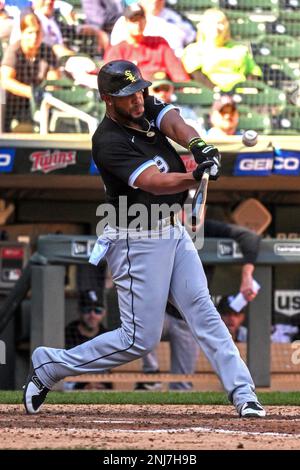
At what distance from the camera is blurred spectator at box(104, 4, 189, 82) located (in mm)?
11352

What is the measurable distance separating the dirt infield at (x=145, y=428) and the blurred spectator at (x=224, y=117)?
5.25 metres

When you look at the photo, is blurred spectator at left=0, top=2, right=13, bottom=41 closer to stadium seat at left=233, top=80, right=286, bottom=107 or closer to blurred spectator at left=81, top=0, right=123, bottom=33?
blurred spectator at left=81, top=0, right=123, bottom=33

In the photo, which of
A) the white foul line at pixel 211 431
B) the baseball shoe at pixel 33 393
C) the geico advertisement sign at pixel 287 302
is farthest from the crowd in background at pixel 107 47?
the white foul line at pixel 211 431

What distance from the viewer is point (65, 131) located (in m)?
11.1

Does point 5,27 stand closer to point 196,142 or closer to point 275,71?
point 275,71

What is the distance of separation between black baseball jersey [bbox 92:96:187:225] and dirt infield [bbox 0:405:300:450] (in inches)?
40.7

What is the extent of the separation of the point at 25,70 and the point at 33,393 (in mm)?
6200

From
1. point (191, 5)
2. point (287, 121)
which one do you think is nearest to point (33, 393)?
point (287, 121)

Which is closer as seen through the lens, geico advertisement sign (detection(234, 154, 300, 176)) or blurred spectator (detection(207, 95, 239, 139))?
geico advertisement sign (detection(234, 154, 300, 176))

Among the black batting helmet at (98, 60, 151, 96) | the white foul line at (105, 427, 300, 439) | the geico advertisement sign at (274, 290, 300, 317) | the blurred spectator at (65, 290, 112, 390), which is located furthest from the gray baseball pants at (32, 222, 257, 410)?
the geico advertisement sign at (274, 290, 300, 317)

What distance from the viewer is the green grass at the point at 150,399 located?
6681 millimetres

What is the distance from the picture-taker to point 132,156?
5.29 meters

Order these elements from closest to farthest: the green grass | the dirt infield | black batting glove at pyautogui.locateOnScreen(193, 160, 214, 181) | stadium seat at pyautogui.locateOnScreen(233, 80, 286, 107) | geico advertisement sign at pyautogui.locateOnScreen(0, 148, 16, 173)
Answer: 1. the dirt infield
2. black batting glove at pyautogui.locateOnScreen(193, 160, 214, 181)
3. the green grass
4. geico advertisement sign at pyautogui.locateOnScreen(0, 148, 16, 173)
5. stadium seat at pyautogui.locateOnScreen(233, 80, 286, 107)
